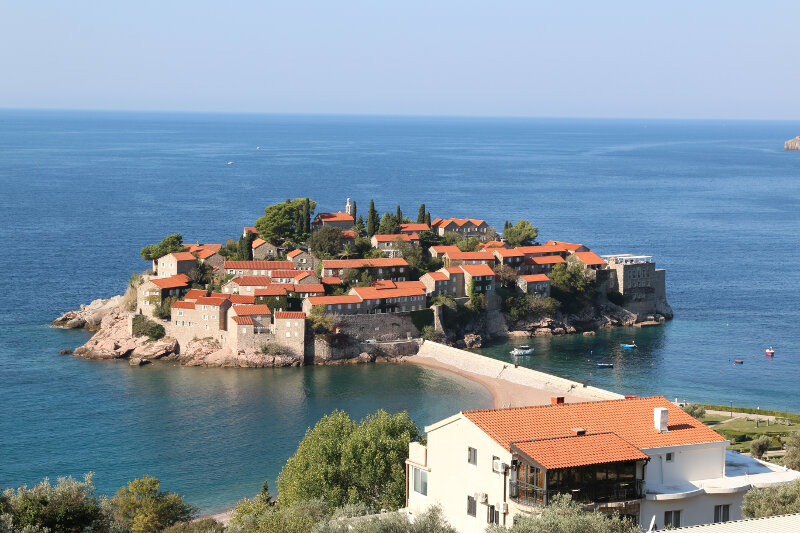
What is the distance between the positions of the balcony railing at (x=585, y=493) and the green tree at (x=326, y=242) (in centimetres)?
6014

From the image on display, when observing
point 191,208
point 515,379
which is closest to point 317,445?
point 515,379

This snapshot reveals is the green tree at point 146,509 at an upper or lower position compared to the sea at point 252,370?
upper

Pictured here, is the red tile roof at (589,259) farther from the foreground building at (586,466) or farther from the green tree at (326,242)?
the foreground building at (586,466)

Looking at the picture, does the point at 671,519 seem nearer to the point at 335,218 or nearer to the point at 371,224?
the point at 371,224

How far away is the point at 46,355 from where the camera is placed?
243 feet

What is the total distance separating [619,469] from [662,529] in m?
1.59

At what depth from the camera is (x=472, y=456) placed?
81.8 ft

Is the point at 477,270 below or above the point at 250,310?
above

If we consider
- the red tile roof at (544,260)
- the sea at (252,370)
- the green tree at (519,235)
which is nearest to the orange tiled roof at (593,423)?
the sea at (252,370)

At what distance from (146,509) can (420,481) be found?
1492 cm

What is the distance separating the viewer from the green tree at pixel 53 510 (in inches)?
1245

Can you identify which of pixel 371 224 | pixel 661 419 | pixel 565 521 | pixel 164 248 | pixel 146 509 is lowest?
pixel 146 509

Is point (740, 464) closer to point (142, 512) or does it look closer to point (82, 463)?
point (142, 512)

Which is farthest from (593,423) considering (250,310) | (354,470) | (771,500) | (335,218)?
(335,218)
